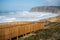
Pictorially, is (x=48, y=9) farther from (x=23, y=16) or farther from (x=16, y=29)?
(x=16, y=29)

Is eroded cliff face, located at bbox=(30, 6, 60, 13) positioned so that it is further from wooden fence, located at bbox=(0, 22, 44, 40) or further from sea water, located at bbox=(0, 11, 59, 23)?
wooden fence, located at bbox=(0, 22, 44, 40)

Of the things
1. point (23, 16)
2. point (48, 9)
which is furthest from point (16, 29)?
point (48, 9)

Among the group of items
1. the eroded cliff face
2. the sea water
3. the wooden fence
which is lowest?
the wooden fence

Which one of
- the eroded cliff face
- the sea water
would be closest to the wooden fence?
the sea water

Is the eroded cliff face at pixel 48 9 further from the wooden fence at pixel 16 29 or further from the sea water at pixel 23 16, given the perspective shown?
the wooden fence at pixel 16 29

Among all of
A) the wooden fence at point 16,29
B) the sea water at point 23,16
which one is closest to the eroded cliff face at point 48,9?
the sea water at point 23,16

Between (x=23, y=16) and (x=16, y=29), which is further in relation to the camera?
(x=23, y=16)

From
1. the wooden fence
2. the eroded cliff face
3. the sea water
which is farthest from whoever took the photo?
the eroded cliff face

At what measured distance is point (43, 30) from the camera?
397cm

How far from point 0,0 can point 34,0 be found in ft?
3.26

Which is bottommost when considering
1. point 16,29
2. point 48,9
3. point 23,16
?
point 16,29

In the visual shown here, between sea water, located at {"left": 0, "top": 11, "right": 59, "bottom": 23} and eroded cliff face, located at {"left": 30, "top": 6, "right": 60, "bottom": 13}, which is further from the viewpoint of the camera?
eroded cliff face, located at {"left": 30, "top": 6, "right": 60, "bottom": 13}

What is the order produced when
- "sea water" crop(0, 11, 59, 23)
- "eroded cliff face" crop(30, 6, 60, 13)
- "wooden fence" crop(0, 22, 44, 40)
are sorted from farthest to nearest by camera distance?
"eroded cliff face" crop(30, 6, 60, 13) → "sea water" crop(0, 11, 59, 23) → "wooden fence" crop(0, 22, 44, 40)

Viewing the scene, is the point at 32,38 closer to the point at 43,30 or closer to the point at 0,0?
the point at 43,30
